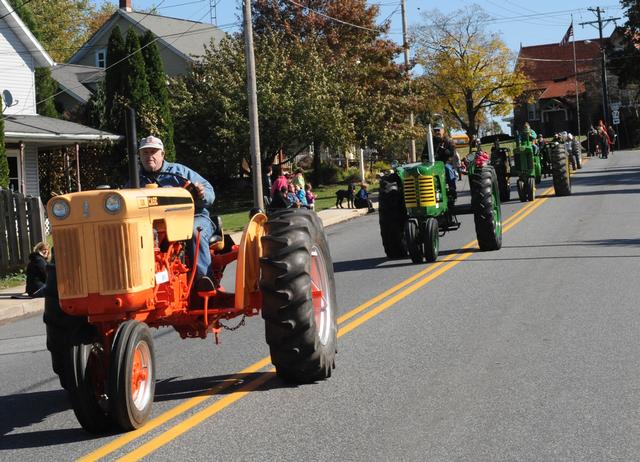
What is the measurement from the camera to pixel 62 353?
671cm

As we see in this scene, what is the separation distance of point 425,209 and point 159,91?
2381cm

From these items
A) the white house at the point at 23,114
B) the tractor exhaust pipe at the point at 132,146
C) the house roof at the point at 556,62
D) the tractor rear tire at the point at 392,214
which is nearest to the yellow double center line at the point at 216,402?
the tractor exhaust pipe at the point at 132,146

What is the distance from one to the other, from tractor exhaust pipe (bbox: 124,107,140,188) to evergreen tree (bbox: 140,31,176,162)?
2982 cm

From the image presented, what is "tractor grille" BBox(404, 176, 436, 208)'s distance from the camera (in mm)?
15844

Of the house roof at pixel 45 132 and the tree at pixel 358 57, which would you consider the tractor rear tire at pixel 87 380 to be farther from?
the tree at pixel 358 57

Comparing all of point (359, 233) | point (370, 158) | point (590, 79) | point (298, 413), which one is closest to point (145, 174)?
point (298, 413)

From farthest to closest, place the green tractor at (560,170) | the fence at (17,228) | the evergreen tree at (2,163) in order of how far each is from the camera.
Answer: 1. the green tractor at (560,170)
2. the evergreen tree at (2,163)
3. the fence at (17,228)

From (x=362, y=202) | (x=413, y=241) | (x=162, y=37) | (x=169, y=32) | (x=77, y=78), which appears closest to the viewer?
(x=413, y=241)

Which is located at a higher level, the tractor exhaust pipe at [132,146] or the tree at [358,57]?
the tree at [358,57]

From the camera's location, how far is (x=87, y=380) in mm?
6324

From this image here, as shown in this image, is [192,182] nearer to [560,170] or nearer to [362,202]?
[560,170]

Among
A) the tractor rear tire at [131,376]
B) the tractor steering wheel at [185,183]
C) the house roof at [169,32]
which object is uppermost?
the house roof at [169,32]

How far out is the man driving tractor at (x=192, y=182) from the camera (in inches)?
299

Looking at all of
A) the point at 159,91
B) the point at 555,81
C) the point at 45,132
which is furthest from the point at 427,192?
the point at 555,81
